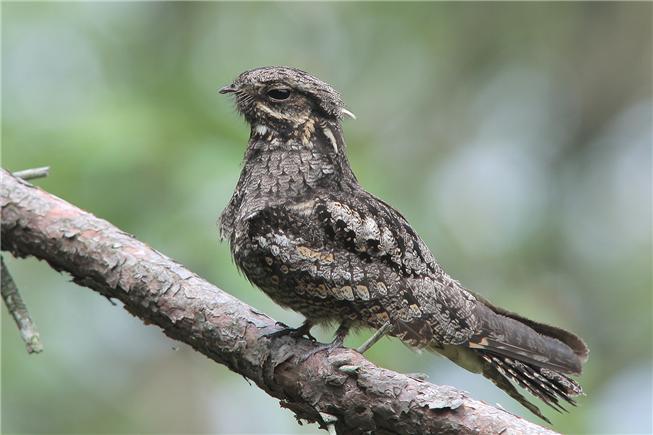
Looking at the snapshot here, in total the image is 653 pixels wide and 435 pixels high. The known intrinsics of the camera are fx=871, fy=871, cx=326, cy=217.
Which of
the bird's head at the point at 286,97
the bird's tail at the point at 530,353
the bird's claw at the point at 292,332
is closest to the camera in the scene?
the bird's claw at the point at 292,332

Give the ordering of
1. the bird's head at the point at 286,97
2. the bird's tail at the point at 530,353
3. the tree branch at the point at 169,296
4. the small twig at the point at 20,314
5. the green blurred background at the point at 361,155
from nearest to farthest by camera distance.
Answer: the small twig at the point at 20,314, the tree branch at the point at 169,296, the bird's tail at the point at 530,353, the bird's head at the point at 286,97, the green blurred background at the point at 361,155

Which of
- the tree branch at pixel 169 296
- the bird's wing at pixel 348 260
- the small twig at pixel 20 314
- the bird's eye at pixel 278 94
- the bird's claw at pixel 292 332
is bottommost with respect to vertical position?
the small twig at pixel 20 314

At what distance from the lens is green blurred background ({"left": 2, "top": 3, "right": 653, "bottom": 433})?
398 centimetres

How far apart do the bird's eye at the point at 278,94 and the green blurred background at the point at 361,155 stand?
509 millimetres

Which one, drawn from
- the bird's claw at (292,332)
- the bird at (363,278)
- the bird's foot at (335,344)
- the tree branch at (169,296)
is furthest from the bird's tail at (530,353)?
the tree branch at (169,296)

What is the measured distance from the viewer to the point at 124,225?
12.8 feet

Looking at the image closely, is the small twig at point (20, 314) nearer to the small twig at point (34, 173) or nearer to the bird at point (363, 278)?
the small twig at point (34, 173)

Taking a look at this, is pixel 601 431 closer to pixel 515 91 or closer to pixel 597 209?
pixel 597 209

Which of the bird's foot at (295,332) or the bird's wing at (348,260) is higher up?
the bird's wing at (348,260)

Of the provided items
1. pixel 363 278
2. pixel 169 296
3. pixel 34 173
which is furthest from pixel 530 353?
pixel 34 173

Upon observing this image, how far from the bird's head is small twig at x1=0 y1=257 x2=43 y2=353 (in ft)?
3.80

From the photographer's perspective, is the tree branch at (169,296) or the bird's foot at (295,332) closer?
the tree branch at (169,296)

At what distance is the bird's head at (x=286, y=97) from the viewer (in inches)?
131

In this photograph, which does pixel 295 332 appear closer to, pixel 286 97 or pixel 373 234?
pixel 373 234
